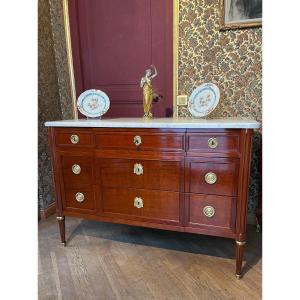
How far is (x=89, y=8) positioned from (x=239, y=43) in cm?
134

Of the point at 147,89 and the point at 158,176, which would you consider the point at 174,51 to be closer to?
the point at 147,89

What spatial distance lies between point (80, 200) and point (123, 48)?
1341 millimetres

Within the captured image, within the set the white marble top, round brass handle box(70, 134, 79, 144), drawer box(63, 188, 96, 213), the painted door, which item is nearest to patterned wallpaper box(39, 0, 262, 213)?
the painted door

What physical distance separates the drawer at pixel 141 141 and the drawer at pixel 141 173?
9 cm

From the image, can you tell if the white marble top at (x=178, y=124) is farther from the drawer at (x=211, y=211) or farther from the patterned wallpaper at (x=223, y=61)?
the patterned wallpaper at (x=223, y=61)

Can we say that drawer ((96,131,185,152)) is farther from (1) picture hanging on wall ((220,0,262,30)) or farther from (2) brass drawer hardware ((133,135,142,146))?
(1) picture hanging on wall ((220,0,262,30))

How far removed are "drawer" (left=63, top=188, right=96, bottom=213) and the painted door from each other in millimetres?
829

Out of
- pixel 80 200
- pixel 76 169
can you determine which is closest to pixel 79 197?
pixel 80 200

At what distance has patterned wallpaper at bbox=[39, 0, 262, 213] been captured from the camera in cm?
189

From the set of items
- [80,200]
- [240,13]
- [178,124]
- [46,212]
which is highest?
[240,13]

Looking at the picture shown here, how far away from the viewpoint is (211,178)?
4.76 ft

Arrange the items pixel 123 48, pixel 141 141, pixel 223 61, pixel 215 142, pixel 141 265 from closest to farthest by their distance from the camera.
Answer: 1. pixel 215 142
2. pixel 141 141
3. pixel 141 265
4. pixel 223 61
5. pixel 123 48
